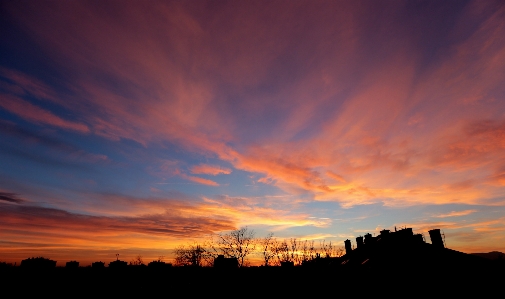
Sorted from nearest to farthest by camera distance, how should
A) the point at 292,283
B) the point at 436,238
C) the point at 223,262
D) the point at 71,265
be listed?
the point at 223,262, the point at 292,283, the point at 436,238, the point at 71,265

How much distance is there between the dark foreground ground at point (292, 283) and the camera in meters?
14.7

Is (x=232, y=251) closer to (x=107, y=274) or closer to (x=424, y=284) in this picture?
(x=107, y=274)

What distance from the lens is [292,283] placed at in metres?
18.5

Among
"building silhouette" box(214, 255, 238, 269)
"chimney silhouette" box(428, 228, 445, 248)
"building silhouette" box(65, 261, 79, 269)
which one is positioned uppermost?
"chimney silhouette" box(428, 228, 445, 248)

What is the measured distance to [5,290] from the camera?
18281mm

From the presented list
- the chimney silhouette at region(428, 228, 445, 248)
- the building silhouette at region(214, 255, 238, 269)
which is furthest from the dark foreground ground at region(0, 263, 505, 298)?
the chimney silhouette at region(428, 228, 445, 248)

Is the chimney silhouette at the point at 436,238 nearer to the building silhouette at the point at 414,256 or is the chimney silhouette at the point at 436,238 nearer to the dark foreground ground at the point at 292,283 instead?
the building silhouette at the point at 414,256

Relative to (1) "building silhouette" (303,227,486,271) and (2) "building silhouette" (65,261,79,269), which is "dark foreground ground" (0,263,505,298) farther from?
(2) "building silhouette" (65,261,79,269)

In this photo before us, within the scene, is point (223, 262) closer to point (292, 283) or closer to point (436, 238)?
point (292, 283)

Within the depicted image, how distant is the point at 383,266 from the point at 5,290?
1054 inches

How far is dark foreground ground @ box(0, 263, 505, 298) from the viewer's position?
48.1ft

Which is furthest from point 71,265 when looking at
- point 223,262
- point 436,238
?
point 436,238

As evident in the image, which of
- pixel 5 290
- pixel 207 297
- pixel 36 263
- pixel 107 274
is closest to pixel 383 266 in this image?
pixel 207 297

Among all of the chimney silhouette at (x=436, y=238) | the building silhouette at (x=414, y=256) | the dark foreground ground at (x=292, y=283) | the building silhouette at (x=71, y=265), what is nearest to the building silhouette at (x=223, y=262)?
the dark foreground ground at (x=292, y=283)
